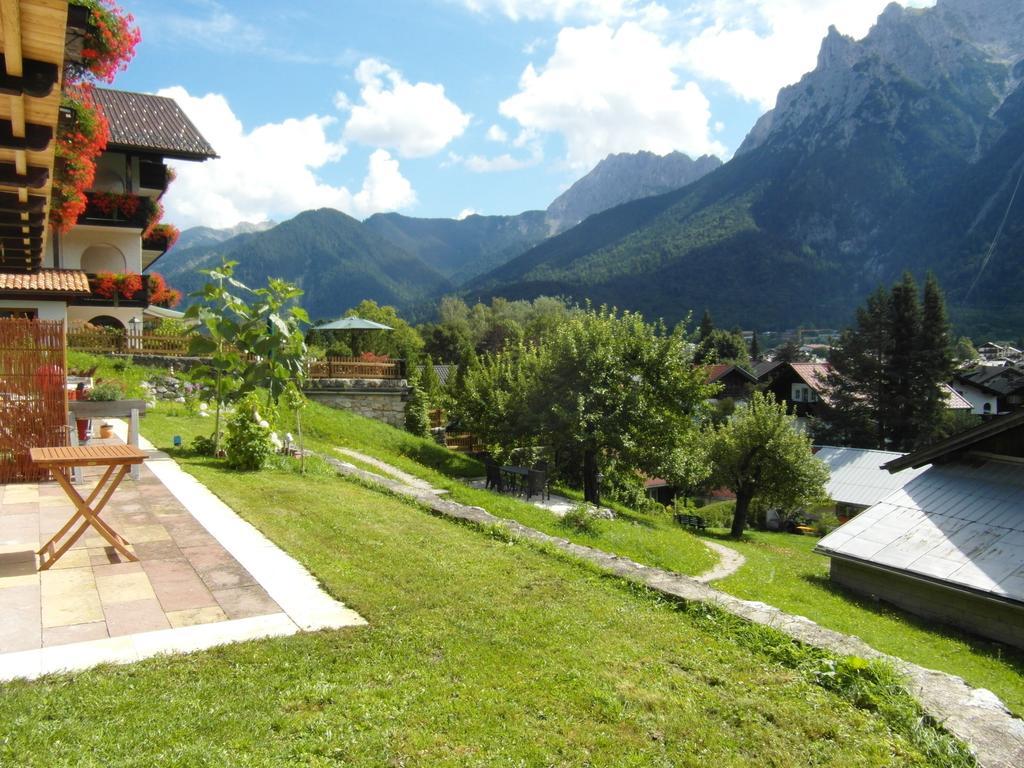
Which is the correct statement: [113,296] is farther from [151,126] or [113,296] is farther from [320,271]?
[320,271]

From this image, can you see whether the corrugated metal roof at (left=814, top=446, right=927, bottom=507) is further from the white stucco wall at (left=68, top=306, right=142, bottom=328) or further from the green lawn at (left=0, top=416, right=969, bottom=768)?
the green lawn at (left=0, top=416, right=969, bottom=768)

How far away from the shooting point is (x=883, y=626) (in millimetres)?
12164

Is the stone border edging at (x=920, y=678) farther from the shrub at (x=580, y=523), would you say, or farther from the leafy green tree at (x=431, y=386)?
the leafy green tree at (x=431, y=386)

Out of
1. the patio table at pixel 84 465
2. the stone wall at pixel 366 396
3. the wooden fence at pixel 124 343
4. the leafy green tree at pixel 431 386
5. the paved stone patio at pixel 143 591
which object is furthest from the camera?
the leafy green tree at pixel 431 386

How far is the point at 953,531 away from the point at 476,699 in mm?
13488

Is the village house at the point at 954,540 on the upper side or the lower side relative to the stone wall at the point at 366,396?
lower

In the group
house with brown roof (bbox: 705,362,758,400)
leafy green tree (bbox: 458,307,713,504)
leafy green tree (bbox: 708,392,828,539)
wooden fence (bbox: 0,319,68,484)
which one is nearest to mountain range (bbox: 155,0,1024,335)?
house with brown roof (bbox: 705,362,758,400)

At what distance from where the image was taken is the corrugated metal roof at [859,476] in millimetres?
32938

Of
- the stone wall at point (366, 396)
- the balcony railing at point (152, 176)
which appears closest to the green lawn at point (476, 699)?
the stone wall at point (366, 396)

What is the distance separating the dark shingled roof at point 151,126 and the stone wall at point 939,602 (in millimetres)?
24989

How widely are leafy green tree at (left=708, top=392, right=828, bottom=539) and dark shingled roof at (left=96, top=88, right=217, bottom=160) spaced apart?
22428mm

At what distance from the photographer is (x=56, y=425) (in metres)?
9.16

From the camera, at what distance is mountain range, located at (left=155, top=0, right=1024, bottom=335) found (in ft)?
366

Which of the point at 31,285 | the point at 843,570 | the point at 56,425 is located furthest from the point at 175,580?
the point at 843,570
